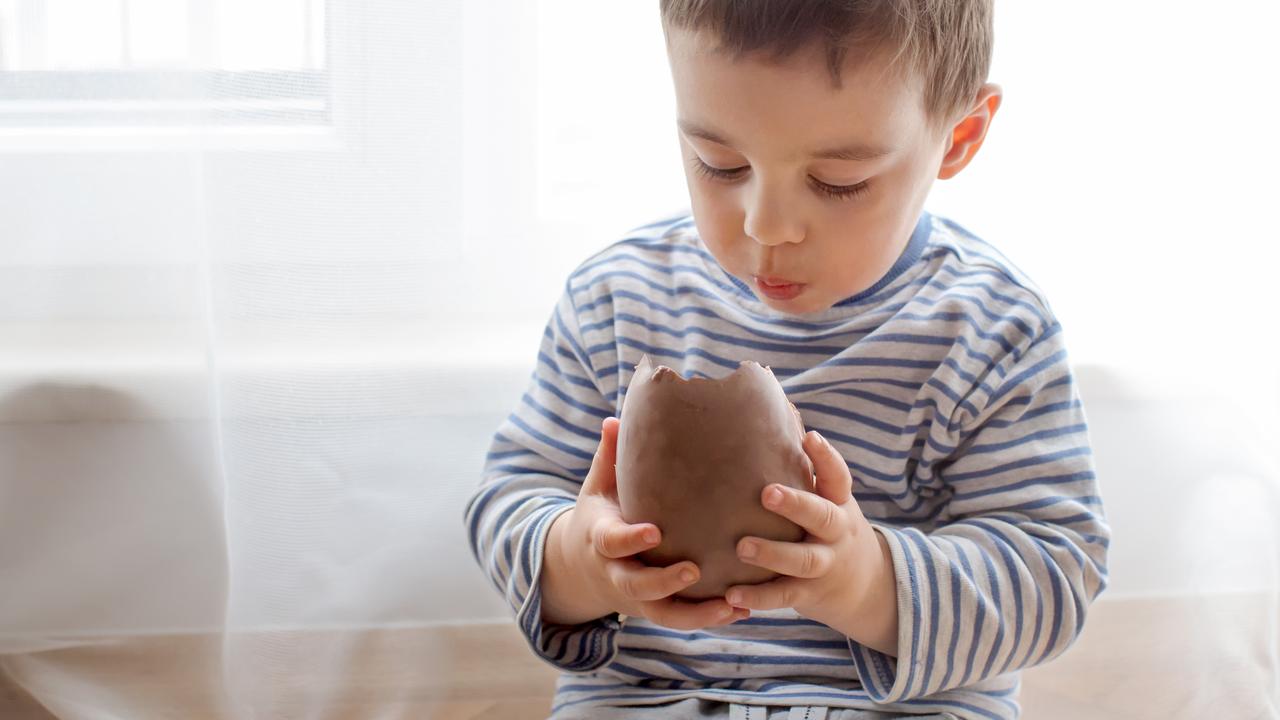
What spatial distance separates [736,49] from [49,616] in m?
0.77

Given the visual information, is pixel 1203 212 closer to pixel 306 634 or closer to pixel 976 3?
pixel 976 3

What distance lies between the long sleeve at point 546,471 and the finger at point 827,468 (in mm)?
217

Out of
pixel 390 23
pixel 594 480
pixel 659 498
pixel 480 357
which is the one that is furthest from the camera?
pixel 480 357

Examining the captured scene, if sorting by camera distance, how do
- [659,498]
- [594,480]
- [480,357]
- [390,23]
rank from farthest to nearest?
[480,357] → [390,23] → [594,480] → [659,498]

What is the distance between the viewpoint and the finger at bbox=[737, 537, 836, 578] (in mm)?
714

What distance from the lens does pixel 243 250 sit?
961mm

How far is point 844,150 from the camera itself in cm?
77

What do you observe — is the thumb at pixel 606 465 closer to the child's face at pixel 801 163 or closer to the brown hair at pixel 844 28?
the child's face at pixel 801 163

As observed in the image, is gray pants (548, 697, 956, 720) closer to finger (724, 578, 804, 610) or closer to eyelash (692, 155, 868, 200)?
finger (724, 578, 804, 610)

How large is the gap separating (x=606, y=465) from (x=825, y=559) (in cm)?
16

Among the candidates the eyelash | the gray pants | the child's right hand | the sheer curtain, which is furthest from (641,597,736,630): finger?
the sheer curtain

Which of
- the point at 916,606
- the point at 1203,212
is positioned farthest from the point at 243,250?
the point at 1203,212

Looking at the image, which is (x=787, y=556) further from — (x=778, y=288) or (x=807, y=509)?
(x=778, y=288)

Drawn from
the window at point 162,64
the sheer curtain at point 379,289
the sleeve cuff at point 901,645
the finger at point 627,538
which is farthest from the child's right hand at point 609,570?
the window at point 162,64
